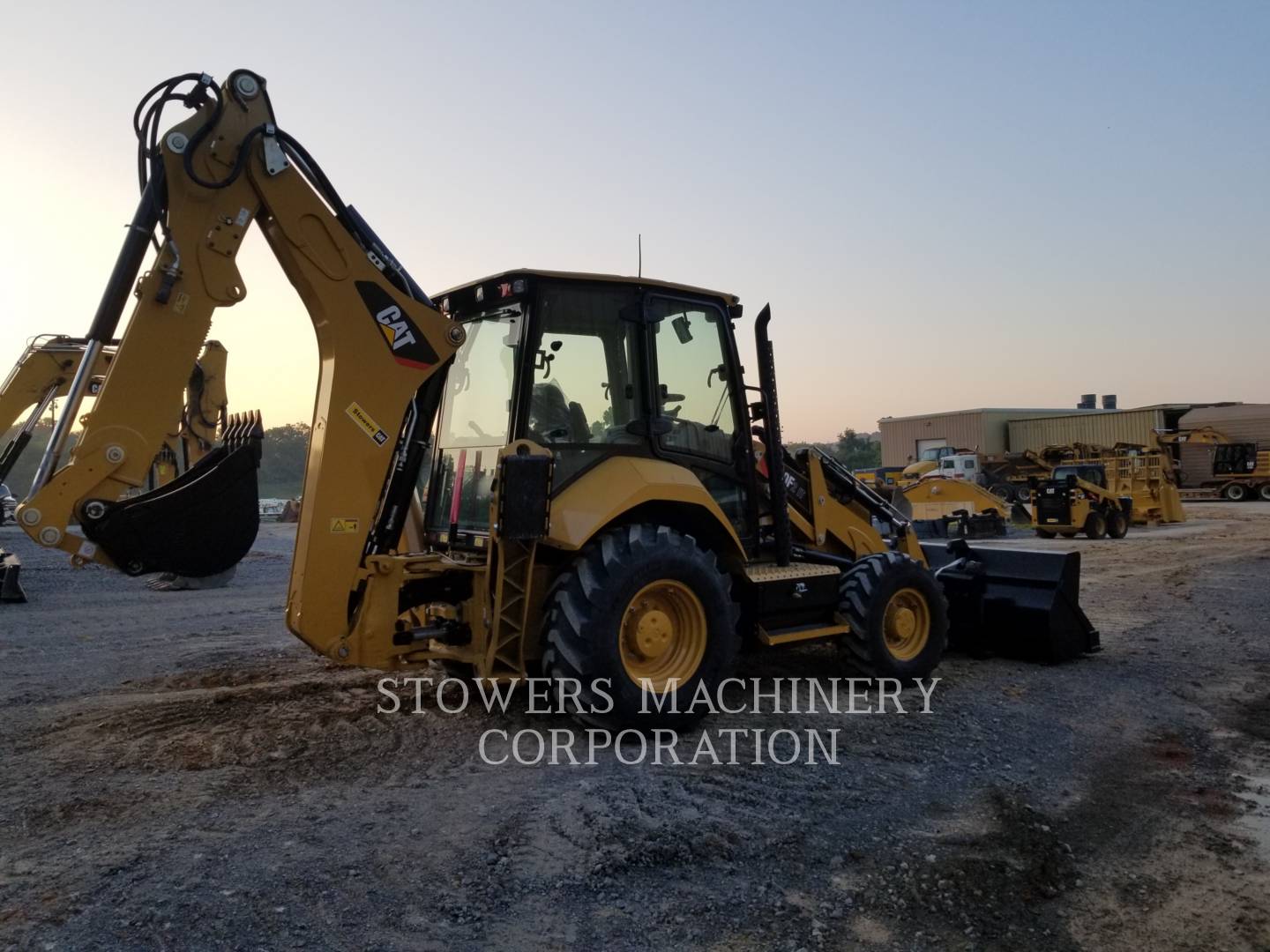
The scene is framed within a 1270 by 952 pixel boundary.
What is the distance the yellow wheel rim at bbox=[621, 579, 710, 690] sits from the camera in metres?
5.19

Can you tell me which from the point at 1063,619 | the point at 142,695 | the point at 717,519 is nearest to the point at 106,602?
the point at 142,695

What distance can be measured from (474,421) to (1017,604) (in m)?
4.49

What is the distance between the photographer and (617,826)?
12.9 ft

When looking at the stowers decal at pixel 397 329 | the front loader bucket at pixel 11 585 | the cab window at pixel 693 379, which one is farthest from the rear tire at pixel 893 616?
the front loader bucket at pixel 11 585

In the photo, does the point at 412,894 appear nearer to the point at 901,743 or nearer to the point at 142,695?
the point at 901,743

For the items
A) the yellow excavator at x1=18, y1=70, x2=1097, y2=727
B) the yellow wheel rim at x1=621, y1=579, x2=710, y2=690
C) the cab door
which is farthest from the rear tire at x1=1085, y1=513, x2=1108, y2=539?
the yellow wheel rim at x1=621, y1=579, x2=710, y2=690

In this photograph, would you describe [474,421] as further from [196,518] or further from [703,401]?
[196,518]

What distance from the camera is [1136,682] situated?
6.70 m

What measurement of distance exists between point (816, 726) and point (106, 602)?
8844 millimetres

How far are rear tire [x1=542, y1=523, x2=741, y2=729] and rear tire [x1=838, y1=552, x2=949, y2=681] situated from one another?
44.2 inches

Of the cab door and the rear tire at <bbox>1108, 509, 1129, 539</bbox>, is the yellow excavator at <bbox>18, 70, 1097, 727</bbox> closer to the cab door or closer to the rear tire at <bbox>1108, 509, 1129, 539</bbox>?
the cab door

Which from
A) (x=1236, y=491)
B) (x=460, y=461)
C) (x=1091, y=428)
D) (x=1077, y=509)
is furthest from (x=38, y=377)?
(x=1091, y=428)

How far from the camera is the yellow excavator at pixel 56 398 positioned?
434 inches

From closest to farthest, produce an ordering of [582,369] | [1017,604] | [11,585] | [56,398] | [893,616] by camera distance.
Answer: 1. [582,369]
2. [893,616]
3. [1017,604]
4. [11,585]
5. [56,398]
